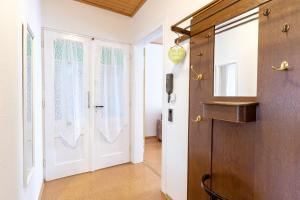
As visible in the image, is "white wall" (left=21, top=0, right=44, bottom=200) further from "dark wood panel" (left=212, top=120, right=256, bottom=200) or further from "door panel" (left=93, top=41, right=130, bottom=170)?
"dark wood panel" (left=212, top=120, right=256, bottom=200)

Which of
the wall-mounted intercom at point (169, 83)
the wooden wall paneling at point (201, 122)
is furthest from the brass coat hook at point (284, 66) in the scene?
the wall-mounted intercom at point (169, 83)

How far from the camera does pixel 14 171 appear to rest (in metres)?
1.10

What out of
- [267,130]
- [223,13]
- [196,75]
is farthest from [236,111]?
[223,13]

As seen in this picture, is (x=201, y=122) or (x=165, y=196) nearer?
(x=201, y=122)

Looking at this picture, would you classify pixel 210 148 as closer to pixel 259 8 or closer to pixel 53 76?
pixel 259 8

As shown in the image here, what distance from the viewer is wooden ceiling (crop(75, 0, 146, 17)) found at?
270cm

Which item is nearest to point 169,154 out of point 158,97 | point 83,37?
point 83,37

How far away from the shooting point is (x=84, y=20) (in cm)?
274

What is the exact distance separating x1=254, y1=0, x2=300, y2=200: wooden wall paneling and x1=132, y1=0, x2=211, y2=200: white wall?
2.48 ft

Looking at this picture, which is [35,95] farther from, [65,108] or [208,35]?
[208,35]

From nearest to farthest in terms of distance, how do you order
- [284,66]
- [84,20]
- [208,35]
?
1. [284,66]
2. [208,35]
3. [84,20]

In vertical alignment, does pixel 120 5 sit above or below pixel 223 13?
above

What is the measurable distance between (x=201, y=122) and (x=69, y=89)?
1.97 meters

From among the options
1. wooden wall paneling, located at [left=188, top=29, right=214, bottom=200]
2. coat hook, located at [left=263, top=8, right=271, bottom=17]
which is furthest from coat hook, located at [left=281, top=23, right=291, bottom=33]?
wooden wall paneling, located at [left=188, top=29, right=214, bottom=200]
